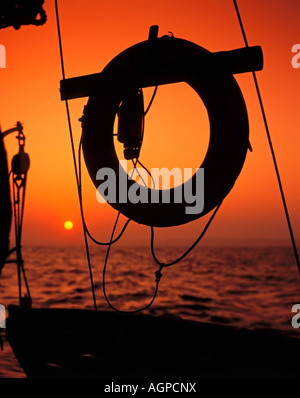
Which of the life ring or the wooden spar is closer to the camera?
the wooden spar

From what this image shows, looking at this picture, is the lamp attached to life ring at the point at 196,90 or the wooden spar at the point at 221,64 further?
the lamp attached to life ring at the point at 196,90

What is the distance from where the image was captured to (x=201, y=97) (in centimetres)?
276

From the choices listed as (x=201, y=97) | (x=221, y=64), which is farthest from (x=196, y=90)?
(x=221, y=64)

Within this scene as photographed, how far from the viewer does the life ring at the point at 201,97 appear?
8.73ft

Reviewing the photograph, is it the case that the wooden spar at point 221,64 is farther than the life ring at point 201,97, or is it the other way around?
the life ring at point 201,97

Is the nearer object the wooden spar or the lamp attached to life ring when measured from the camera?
the wooden spar

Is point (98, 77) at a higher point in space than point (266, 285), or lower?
higher

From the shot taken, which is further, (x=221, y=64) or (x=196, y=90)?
(x=196, y=90)

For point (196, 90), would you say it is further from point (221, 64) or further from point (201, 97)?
point (221, 64)

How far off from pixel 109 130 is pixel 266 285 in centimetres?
2531

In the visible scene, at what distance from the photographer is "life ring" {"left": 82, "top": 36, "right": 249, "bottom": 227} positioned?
2662 mm
